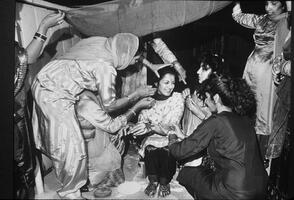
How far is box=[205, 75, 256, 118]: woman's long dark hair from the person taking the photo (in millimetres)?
1851

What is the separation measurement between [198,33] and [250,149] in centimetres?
79

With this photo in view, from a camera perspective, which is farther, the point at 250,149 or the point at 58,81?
the point at 58,81

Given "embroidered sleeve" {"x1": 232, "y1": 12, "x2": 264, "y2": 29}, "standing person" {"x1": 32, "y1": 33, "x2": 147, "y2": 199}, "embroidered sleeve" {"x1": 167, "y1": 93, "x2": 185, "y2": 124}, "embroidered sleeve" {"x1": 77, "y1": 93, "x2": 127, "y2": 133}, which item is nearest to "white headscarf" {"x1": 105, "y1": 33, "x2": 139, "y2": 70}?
"standing person" {"x1": 32, "y1": 33, "x2": 147, "y2": 199}

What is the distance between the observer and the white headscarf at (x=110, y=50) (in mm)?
1983

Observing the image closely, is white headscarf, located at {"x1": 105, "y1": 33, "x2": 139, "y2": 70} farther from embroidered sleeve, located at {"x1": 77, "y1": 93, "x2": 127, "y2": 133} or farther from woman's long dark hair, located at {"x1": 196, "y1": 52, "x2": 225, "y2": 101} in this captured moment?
woman's long dark hair, located at {"x1": 196, "y1": 52, "x2": 225, "y2": 101}

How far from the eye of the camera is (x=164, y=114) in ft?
6.71

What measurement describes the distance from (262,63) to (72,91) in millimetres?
1242

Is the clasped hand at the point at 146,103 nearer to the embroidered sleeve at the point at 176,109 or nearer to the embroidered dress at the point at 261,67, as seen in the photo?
the embroidered sleeve at the point at 176,109

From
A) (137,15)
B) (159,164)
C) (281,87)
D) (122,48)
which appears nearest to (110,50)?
(122,48)

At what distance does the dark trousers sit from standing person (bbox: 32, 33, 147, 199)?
0.43m

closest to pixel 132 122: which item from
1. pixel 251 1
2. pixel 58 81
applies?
pixel 58 81

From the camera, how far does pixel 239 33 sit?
1.97 meters

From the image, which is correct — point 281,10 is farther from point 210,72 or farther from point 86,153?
point 86,153

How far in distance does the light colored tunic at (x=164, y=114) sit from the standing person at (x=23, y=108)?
0.77 metres
